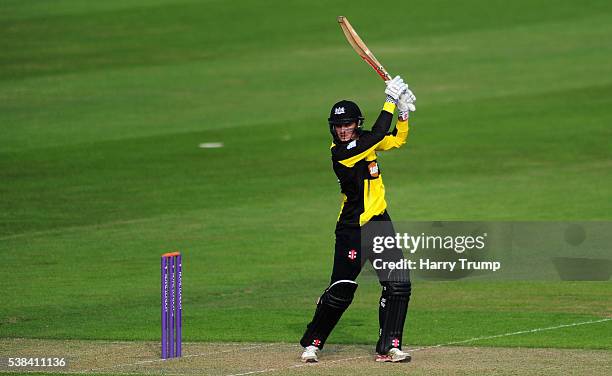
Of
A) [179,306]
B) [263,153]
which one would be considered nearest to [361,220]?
[179,306]

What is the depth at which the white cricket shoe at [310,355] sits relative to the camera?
1222 cm

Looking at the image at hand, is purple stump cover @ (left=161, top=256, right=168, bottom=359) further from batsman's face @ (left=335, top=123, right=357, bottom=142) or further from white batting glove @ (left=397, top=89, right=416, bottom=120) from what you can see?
white batting glove @ (left=397, top=89, right=416, bottom=120)

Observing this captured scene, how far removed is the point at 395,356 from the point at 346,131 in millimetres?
2032

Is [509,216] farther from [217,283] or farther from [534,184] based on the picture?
[217,283]

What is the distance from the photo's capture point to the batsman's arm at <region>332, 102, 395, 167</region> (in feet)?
39.3

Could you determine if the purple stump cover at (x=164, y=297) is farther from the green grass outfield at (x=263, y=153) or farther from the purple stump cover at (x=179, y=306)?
the green grass outfield at (x=263, y=153)

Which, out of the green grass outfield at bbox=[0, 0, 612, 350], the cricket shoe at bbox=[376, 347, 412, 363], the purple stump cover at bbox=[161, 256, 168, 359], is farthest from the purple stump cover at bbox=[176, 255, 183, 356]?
the cricket shoe at bbox=[376, 347, 412, 363]

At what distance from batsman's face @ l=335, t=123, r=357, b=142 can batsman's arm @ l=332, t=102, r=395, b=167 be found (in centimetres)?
11

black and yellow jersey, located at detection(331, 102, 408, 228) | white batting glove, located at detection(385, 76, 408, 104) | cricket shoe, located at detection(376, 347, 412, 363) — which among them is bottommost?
cricket shoe, located at detection(376, 347, 412, 363)

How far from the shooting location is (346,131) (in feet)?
40.0

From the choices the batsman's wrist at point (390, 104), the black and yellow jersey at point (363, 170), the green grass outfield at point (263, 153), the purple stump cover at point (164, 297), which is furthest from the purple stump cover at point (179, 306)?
the batsman's wrist at point (390, 104)

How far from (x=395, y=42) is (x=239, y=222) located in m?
14.5

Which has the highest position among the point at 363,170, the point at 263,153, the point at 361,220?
the point at 263,153

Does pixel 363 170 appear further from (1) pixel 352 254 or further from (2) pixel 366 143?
(1) pixel 352 254
